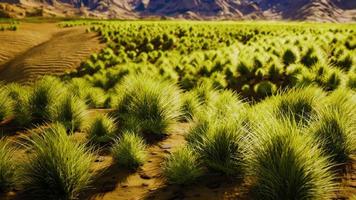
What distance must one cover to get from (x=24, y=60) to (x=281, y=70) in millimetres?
19028

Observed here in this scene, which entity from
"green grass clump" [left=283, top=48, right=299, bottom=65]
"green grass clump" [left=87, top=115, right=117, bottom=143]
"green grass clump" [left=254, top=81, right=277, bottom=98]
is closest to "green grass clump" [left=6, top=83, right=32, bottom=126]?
"green grass clump" [left=87, top=115, right=117, bottom=143]

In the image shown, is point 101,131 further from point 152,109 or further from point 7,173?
point 7,173

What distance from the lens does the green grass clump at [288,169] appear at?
406 centimetres

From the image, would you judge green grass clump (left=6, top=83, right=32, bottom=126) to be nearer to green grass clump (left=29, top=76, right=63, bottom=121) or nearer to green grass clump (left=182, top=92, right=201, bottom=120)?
green grass clump (left=29, top=76, right=63, bottom=121)

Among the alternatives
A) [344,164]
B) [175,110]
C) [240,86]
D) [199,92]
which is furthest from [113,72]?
[344,164]

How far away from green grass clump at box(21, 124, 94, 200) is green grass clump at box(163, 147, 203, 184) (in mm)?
1051

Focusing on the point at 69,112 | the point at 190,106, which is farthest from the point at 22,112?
the point at 190,106

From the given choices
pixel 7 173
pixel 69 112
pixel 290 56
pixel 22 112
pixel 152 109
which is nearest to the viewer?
pixel 7 173

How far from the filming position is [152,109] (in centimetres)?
761

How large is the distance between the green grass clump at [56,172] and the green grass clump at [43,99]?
11.3ft

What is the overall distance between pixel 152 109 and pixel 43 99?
299cm

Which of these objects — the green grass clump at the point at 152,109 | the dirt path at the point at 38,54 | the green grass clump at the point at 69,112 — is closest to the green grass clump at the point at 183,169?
the green grass clump at the point at 152,109

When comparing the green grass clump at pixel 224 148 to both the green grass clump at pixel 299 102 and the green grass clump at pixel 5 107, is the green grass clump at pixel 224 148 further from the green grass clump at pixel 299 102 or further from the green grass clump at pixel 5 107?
the green grass clump at pixel 5 107

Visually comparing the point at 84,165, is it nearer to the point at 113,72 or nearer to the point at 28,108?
the point at 28,108
